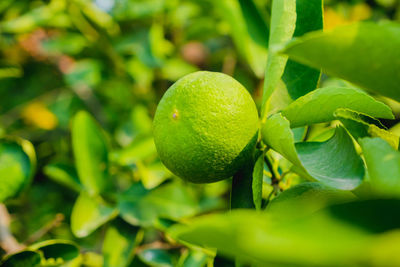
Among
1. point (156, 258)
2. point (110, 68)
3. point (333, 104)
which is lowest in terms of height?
point (156, 258)

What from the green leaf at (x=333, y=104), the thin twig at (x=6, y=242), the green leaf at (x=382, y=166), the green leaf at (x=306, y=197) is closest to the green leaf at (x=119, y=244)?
the thin twig at (x=6, y=242)

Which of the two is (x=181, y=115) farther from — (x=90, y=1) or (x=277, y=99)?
(x=90, y=1)

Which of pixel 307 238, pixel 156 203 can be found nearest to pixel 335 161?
pixel 307 238

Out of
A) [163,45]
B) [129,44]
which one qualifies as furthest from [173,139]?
[163,45]

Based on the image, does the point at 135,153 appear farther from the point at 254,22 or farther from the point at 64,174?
the point at 254,22

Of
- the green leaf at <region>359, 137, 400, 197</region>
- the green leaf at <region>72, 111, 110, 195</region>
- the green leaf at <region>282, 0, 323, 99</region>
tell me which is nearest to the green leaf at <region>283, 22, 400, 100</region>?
the green leaf at <region>359, 137, 400, 197</region>

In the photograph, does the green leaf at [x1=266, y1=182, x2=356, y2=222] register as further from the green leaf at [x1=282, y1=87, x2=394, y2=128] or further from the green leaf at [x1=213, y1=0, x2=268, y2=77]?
the green leaf at [x1=213, y1=0, x2=268, y2=77]
